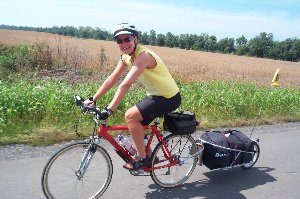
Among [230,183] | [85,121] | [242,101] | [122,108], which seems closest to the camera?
[230,183]

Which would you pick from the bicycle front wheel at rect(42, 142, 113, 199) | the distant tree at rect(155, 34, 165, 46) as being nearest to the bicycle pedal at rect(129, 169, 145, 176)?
the bicycle front wheel at rect(42, 142, 113, 199)

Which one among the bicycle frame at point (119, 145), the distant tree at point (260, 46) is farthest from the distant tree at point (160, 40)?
the bicycle frame at point (119, 145)

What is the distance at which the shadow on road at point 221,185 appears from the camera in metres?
4.77

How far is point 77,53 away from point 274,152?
495 inches

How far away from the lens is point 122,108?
8672 mm

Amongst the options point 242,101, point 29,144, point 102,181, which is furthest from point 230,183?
point 242,101

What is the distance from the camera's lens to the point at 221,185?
514cm

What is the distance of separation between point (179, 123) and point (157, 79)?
30.6 inches

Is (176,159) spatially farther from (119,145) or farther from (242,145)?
(242,145)

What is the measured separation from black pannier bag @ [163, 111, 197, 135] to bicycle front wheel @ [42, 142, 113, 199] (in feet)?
3.21

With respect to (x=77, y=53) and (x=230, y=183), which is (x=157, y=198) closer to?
(x=230, y=183)

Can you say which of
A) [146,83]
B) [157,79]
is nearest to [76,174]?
[146,83]

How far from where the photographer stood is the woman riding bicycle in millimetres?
4062

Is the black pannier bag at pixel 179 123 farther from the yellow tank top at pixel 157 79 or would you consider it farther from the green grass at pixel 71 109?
the green grass at pixel 71 109
